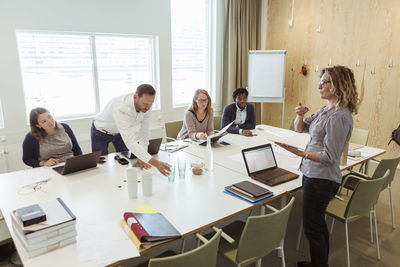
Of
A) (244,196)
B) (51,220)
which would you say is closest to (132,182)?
(51,220)

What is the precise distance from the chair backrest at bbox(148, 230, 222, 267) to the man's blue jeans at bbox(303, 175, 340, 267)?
858mm

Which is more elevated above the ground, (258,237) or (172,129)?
(172,129)

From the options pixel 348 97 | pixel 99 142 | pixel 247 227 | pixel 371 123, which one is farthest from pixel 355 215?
pixel 371 123

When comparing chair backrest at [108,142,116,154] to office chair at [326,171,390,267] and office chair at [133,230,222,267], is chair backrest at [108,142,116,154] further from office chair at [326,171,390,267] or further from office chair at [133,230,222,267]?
office chair at [326,171,390,267]

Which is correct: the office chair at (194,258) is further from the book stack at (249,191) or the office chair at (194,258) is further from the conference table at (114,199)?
the book stack at (249,191)

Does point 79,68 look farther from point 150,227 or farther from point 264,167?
point 150,227

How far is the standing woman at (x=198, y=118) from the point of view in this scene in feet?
11.0

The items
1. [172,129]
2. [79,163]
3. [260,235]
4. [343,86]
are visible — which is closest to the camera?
[260,235]

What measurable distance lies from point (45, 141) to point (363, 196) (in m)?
2.62

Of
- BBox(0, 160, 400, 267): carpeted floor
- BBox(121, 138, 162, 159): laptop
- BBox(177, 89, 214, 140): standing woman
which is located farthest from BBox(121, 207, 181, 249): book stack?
BBox(177, 89, 214, 140): standing woman

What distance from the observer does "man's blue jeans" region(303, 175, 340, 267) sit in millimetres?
1970

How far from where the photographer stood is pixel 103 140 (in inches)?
122

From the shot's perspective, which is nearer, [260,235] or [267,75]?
[260,235]

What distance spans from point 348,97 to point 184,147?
1.68 metres
